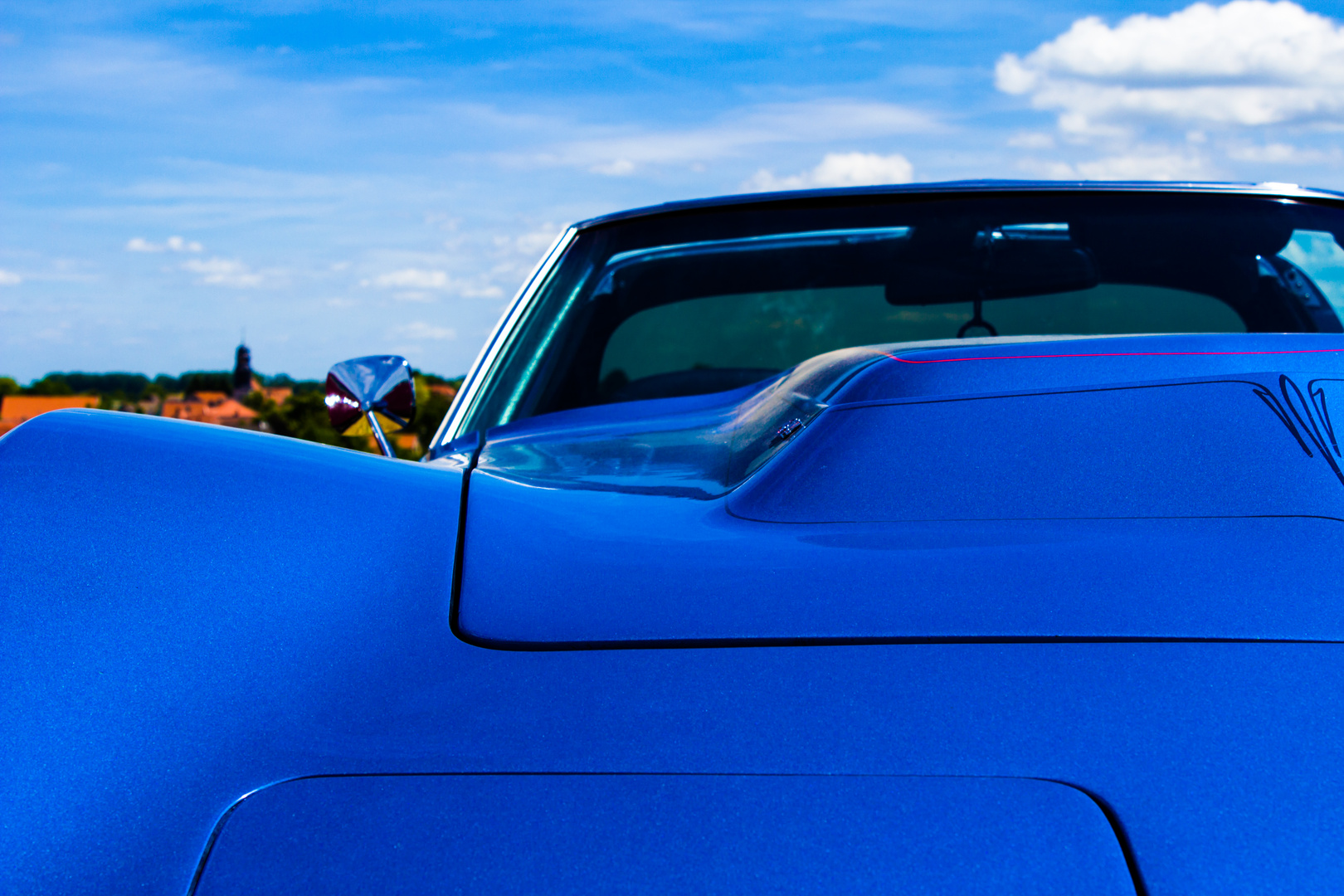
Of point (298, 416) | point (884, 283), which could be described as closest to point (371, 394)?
point (884, 283)

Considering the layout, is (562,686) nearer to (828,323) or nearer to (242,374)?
(828,323)

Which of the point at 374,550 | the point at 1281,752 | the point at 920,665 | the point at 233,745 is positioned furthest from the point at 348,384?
the point at 1281,752

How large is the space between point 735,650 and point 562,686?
135 millimetres

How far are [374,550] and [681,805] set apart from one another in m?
0.43

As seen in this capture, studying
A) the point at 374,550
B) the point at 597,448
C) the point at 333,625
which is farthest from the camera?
the point at 597,448

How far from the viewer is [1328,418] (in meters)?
1.07

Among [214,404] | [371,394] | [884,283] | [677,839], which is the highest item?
[214,404]

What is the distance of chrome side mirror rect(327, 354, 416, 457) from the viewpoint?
8.01ft

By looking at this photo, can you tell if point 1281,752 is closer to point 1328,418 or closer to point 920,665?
point 920,665

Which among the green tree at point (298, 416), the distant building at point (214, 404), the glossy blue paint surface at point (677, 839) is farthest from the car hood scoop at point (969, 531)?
the distant building at point (214, 404)

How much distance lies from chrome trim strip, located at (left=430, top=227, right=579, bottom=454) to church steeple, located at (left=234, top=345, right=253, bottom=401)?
90322 millimetres

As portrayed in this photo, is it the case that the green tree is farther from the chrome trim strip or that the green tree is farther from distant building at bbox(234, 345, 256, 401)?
the chrome trim strip

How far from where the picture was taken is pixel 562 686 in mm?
789

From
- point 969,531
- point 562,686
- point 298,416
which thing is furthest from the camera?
point 298,416
